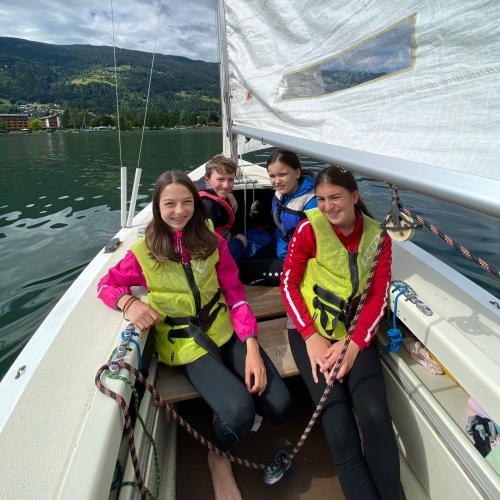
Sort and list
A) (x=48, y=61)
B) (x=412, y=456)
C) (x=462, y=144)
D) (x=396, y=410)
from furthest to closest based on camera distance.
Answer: (x=48, y=61) → (x=396, y=410) → (x=412, y=456) → (x=462, y=144)

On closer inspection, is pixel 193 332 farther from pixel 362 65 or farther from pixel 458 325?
pixel 362 65

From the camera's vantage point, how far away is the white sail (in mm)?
1081

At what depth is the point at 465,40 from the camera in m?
1.13

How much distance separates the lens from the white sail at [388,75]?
1081 mm

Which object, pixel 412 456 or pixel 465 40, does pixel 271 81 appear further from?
pixel 412 456

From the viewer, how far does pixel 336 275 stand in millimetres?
1851

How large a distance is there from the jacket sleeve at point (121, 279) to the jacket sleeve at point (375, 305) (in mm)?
1186

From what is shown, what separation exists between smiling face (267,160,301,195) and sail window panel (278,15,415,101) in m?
0.47

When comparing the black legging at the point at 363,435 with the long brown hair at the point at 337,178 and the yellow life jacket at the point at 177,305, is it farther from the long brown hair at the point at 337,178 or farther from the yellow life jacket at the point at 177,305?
the long brown hair at the point at 337,178

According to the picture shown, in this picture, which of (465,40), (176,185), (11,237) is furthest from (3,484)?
(11,237)

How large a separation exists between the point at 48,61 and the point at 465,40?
247 metres

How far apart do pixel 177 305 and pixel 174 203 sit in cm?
53

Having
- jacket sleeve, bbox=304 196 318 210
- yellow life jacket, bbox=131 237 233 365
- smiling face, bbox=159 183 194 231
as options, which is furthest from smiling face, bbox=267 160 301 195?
yellow life jacket, bbox=131 237 233 365

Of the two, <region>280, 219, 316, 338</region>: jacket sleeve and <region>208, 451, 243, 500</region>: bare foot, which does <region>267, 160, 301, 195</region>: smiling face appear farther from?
<region>208, 451, 243, 500</region>: bare foot
